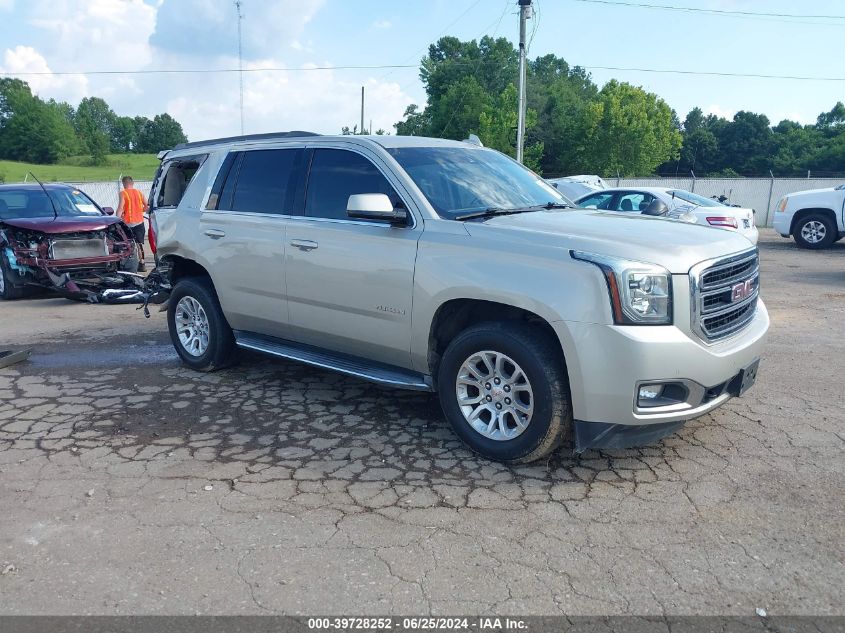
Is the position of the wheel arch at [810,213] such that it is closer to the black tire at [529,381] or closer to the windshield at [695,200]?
the windshield at [695,200]

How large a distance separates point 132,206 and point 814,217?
15.0 metres

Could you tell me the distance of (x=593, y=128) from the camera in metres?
61.5

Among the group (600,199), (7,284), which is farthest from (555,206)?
(600,199)

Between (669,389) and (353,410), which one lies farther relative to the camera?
(353,410)

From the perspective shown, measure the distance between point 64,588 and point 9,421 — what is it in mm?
2555

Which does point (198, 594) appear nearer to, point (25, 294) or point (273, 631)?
point (273, 631)

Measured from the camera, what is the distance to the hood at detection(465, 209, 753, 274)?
12.4 ft

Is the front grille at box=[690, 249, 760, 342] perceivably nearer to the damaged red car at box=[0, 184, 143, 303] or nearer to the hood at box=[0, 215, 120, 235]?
the damaged red car at box=[0, 184, 143, 303]

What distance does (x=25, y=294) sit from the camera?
35.0 feet

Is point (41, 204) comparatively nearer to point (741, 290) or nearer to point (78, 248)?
point (78, 248)

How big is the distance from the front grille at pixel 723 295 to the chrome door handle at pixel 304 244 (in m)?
2.60

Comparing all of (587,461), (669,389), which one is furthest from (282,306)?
(669,389)

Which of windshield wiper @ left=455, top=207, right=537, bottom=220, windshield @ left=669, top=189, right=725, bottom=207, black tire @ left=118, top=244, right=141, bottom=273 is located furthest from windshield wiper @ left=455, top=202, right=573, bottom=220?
windshield @ left=669, top=189, right=725, bottom=207

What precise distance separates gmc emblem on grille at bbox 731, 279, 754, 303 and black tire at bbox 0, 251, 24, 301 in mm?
9737
